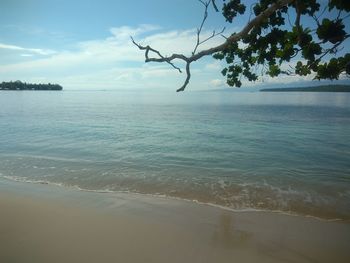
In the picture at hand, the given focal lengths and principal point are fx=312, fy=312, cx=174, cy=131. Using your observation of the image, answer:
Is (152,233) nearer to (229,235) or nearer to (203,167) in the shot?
(229,235)

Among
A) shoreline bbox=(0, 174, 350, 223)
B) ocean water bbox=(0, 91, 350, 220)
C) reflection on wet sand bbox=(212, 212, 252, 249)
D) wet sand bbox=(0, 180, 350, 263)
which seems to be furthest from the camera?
ocean water bbox=(0, 91, 350, 220)

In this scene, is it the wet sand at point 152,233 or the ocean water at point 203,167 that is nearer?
the wet sand at point 152,233

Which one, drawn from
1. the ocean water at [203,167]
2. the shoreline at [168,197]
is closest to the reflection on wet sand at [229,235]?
the shoreline at [168,197]

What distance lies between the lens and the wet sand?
18.4 ft

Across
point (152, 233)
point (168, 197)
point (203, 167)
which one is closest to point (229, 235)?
point (152, 233)

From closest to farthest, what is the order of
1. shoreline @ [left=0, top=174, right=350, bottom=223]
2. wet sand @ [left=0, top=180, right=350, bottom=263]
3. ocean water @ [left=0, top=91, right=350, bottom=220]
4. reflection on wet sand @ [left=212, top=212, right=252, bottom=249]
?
wet sand @ [left=0, top=180, right=350, bottom=263] → reflection on wet sand @ [left=212, top=212, right=252, bottom=249] → shoreline @ [left=0, top=174, right=350, bottom=223] → ocean water @ [left=0, top=91, right=350, bottom=220]

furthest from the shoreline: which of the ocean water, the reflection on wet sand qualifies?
the reflection on wet sand

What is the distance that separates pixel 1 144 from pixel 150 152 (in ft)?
31.0

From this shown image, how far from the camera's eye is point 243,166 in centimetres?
1318

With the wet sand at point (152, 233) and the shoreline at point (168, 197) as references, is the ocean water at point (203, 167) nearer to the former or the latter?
the shoreline at point (168, 197)

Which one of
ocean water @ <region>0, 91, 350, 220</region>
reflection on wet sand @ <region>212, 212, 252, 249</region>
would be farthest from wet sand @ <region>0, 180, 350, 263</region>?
ocean water @ <region>0, 91, 350, 220</region>

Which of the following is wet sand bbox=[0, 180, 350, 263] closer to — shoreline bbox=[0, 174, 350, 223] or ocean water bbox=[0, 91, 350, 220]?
shoreline bbox=[0, 174, 350, 223]

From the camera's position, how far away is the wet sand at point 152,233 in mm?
5594

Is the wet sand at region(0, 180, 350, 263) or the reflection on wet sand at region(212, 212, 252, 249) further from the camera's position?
the reflection on wet sand at region(212, 212, 252, 249)
